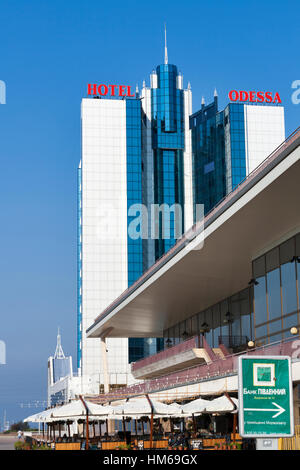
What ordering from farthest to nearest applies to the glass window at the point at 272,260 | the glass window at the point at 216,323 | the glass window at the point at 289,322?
1. the glass window at the point at 216,323
2. the glass window at the point at 272,260
3. the glass window at the point at 289,322

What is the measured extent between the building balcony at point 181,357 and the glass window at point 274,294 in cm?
1295

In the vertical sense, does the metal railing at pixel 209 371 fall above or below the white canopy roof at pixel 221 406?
above

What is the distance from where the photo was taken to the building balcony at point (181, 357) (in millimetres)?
51353

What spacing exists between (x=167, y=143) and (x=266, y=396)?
114908 millimetres

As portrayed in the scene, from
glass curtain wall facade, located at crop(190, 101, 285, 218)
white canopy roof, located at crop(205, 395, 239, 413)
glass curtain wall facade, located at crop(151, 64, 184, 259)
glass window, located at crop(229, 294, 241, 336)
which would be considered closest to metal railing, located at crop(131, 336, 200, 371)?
glass window, located at crop(229, 294, 241, 336)

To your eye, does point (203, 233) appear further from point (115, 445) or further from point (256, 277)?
point (115, 445)

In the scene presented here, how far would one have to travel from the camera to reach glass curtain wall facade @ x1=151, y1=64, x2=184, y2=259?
124 metres

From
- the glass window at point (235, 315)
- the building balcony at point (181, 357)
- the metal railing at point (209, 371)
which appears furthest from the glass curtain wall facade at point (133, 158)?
the glass window at point (235, 315)

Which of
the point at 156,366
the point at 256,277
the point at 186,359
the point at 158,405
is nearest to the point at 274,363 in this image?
the point at 158,405

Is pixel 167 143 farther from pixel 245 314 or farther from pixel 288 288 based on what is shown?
pixel 288 288

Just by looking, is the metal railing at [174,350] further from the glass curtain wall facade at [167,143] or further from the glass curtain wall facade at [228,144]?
the glass curtain wall facade at [228,144]

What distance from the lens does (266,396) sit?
11977mm

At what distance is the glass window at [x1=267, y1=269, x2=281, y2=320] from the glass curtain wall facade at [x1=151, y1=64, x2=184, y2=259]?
84673 millimetres

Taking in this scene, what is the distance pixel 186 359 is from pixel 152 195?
71.4 meters
